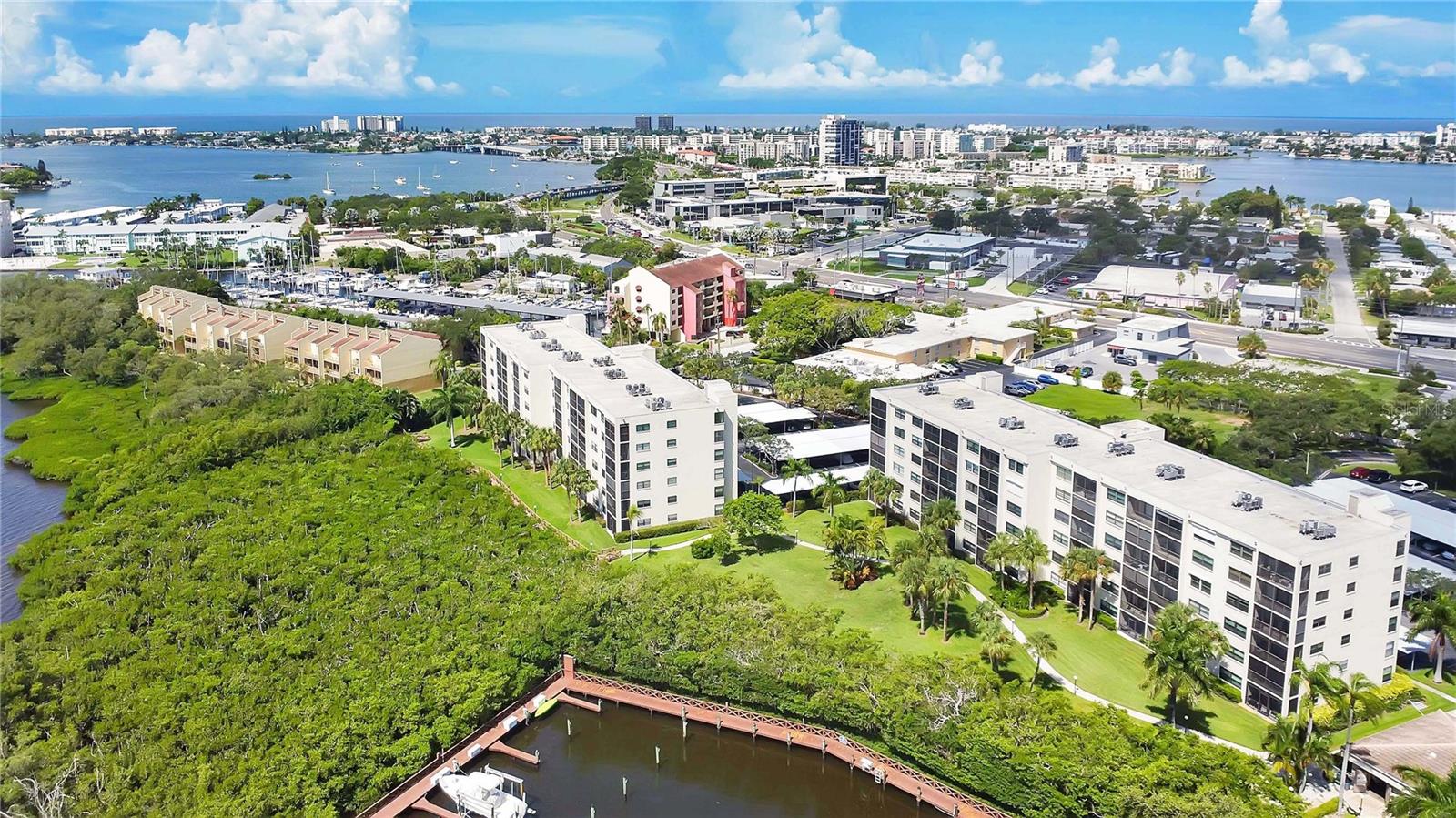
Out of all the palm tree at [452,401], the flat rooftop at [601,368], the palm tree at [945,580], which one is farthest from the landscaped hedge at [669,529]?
the palm tree at [452,401]

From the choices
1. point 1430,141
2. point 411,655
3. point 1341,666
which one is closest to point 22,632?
point 411,655

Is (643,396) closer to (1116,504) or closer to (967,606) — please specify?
(967,606)

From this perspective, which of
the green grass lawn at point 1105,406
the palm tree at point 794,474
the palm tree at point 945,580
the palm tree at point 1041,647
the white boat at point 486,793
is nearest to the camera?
the white boat at point 486,793

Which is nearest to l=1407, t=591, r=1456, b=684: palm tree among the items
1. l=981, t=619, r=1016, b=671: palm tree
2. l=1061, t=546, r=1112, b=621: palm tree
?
l=1061, t=546, r=1112, b=621: palm tree

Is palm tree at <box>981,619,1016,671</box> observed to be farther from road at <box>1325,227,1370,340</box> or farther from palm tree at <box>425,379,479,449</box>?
road at <box>1325,227,1370,340</box>

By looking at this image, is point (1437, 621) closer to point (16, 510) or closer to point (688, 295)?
point (16, 510)

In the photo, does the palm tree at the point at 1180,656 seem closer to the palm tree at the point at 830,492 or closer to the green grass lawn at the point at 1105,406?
the palm tree at the point at 830,492
